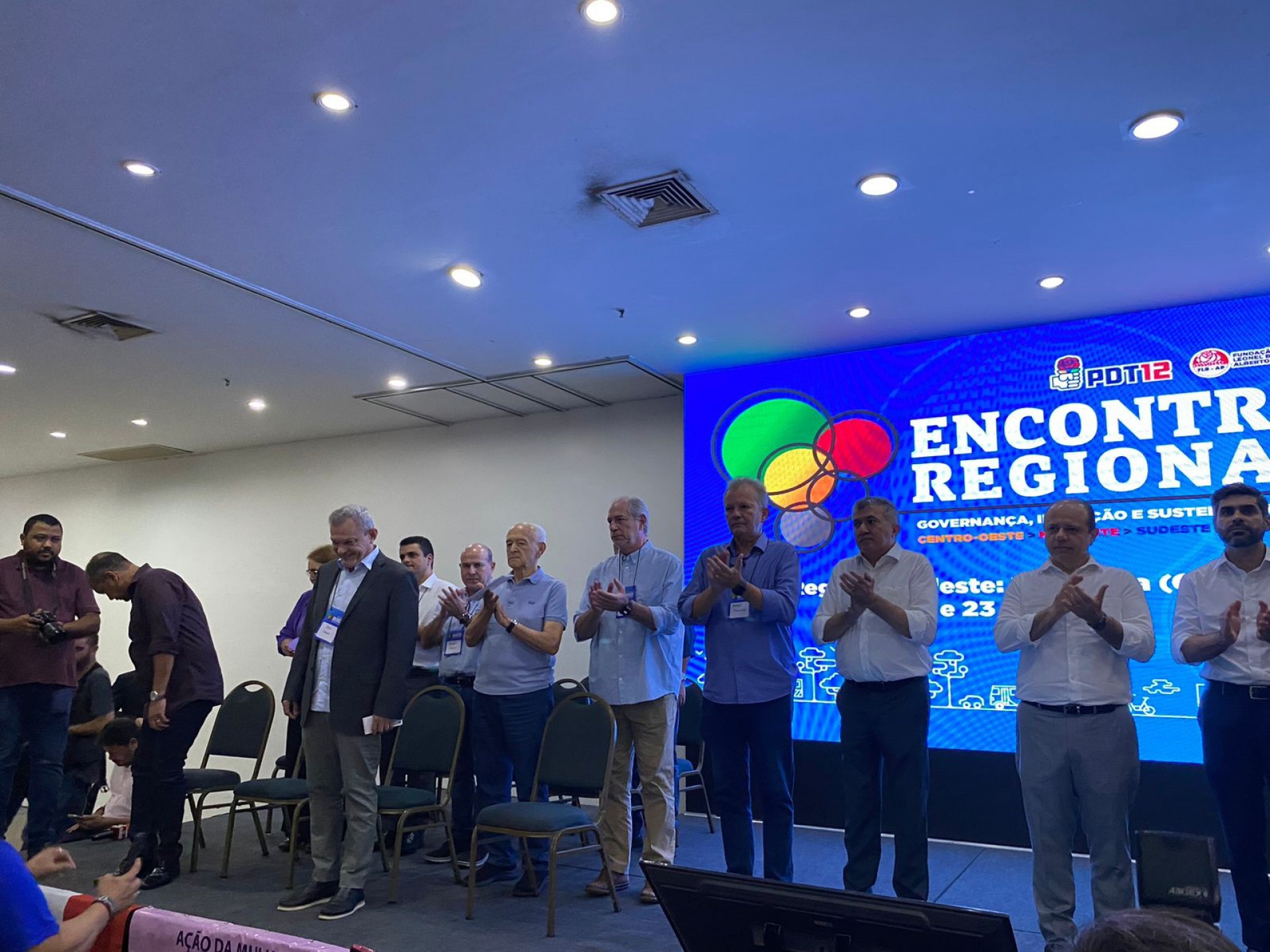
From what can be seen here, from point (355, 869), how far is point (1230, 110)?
4.40 m

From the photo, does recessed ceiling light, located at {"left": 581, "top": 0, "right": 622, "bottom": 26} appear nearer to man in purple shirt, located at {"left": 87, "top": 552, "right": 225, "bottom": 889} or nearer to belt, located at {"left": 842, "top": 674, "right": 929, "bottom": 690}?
belt, located at {"left": 842, "top": 674, "right": 929, "bottom": 690}

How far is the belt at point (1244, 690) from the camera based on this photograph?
10.7ft

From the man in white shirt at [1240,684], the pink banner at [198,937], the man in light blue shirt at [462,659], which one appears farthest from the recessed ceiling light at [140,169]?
the man in white shirt at [1240,684]

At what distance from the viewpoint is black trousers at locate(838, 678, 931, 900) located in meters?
3.41

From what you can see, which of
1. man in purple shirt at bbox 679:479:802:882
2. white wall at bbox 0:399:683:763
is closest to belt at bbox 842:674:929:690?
man in purple shirt at bbox 679:479:802:882

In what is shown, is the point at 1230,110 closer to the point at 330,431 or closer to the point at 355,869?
the point at 355,869

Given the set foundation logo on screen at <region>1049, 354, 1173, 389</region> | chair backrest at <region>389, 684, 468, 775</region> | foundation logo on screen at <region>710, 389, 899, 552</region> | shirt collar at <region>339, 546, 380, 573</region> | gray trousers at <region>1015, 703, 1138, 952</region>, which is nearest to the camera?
gray trousers at <region>1015, 703, 1138, 952</region>

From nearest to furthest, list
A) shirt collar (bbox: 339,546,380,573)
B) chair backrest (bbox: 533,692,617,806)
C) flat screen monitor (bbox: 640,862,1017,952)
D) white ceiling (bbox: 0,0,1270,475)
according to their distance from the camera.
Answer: flat screen monitor (bbox: 640,862,1017,952) < white ceiling (bbox: 0,0,1270,475) < chair backrest (bbox: 533,692,617,806) < shirt collar (bbox: 339,546,380,573)

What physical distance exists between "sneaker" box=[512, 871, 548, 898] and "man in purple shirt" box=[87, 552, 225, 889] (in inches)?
65.1

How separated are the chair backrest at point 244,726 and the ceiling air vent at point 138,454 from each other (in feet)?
16.3

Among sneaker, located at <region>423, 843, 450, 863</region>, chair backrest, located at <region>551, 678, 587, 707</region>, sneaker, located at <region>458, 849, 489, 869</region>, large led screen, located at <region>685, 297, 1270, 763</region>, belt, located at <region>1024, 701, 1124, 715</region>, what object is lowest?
sneaker, located at <region>423, 843, 450, 863</region>

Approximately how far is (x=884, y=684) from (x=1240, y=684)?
124 cm

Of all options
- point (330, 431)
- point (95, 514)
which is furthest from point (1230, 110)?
point (95, 514)

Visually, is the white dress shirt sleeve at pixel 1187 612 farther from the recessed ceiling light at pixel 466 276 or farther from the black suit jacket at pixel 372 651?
the recessed ceiling light at pixel 466 276
